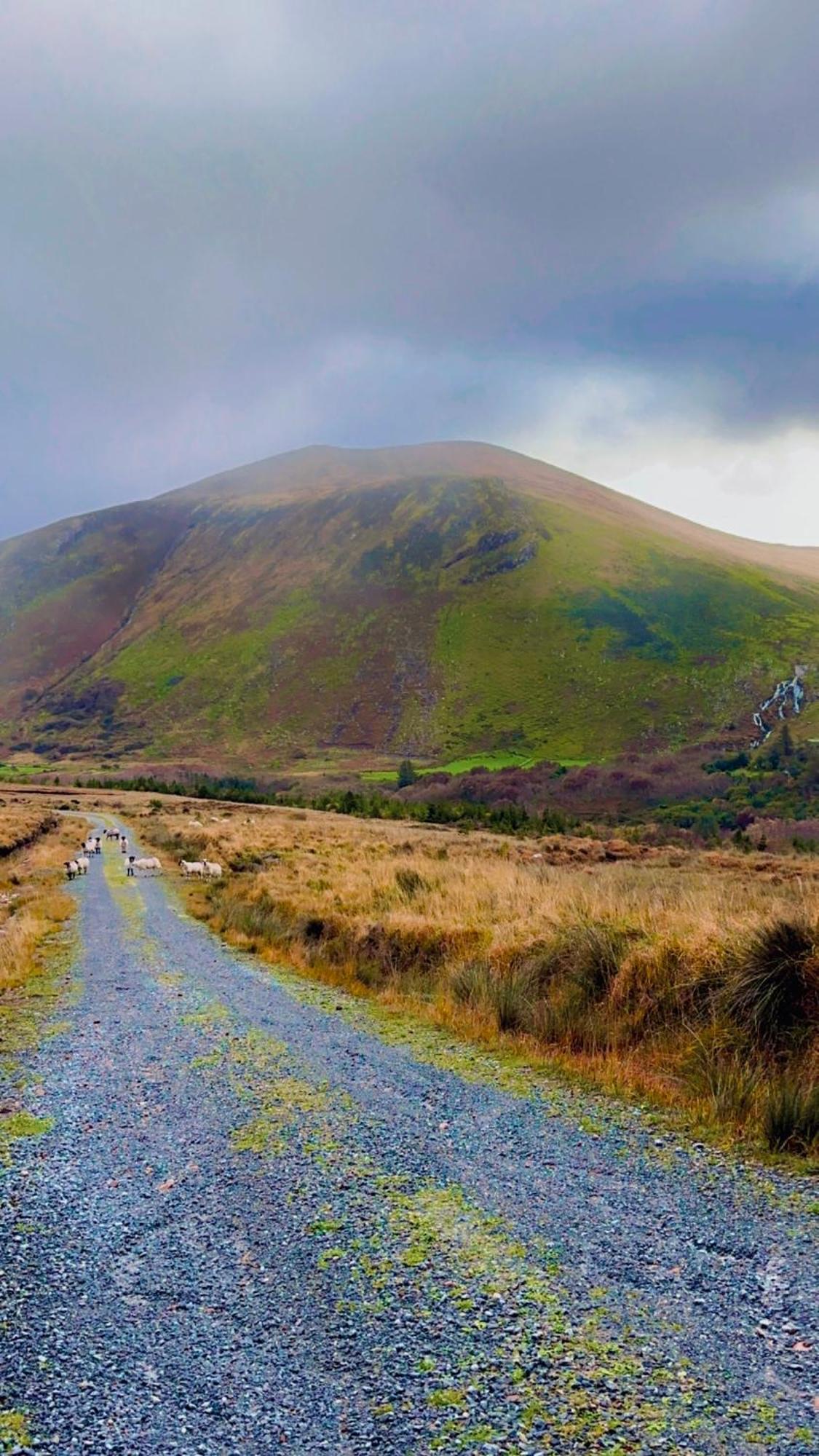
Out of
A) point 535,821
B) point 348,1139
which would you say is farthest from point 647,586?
point 348,1139

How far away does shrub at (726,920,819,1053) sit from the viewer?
756 cm

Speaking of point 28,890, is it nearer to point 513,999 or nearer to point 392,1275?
point 513,999

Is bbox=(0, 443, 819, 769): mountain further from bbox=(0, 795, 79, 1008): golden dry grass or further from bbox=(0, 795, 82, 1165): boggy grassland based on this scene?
bbox=(0, 795, 82, 1165): boggy grassland

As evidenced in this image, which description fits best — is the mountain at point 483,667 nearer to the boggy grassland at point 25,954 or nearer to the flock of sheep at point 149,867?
the flock of sheep at point 149,867

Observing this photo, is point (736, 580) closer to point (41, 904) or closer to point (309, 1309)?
point (41, 904)

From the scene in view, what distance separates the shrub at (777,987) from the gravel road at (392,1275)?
180cm

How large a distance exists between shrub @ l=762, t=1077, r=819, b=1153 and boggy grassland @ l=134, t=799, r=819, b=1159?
0.01m

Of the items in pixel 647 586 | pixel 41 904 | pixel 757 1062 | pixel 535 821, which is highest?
pixel 647 586

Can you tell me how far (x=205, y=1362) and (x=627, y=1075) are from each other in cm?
484

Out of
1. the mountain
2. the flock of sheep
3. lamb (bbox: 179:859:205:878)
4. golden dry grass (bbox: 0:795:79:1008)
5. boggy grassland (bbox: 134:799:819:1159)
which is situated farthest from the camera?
the mountain

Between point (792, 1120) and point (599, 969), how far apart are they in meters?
3.88

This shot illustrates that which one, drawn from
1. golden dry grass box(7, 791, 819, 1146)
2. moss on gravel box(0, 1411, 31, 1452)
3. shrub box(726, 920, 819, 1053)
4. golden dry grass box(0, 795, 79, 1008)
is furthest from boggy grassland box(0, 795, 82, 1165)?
shrub box(726, 920, 819, 1053)

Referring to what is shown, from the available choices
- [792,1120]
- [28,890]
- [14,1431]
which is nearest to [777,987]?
[792,1120]

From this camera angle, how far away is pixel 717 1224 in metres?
4.78
